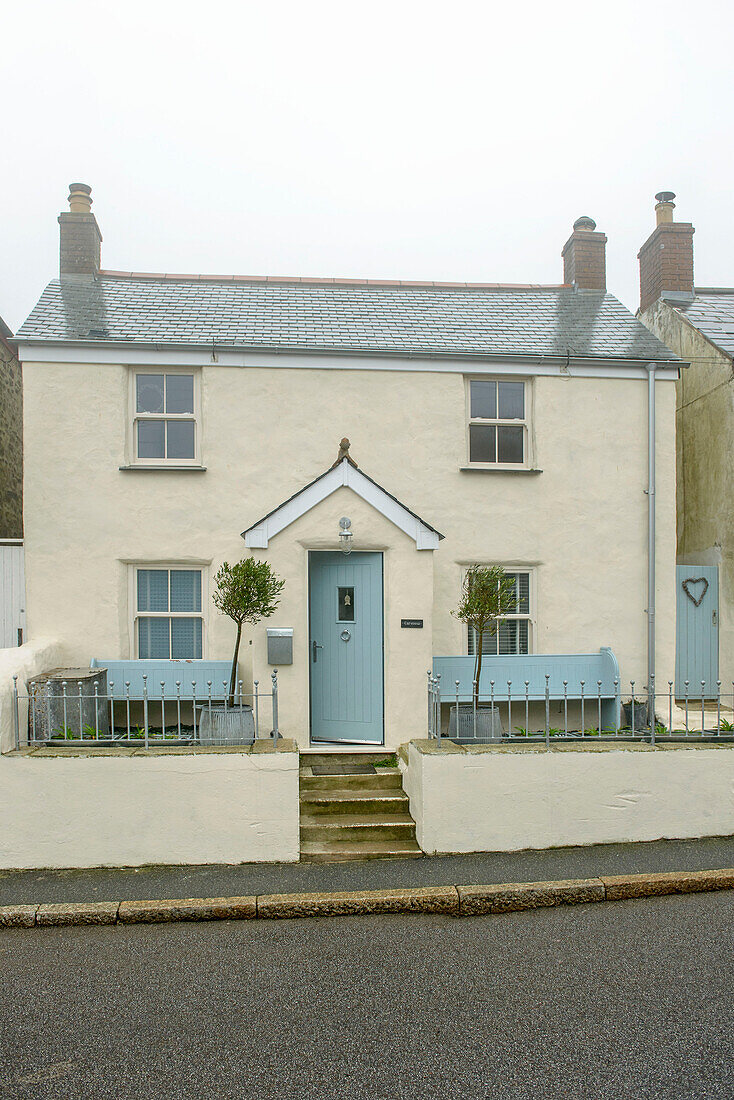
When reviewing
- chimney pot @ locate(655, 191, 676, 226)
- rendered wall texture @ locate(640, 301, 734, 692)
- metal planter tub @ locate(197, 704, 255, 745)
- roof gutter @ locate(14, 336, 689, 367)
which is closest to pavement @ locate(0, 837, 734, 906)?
metal planter tub @ locate(197, 704, 255, 745)

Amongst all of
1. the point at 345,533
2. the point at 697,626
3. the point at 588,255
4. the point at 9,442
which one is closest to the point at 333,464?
the point at 345,533

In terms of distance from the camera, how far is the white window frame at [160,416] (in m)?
10.2

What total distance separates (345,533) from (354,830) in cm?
328

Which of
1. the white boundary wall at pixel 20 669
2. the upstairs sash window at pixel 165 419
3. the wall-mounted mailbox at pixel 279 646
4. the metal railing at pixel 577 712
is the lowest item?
the metal railing at pixel 577 712

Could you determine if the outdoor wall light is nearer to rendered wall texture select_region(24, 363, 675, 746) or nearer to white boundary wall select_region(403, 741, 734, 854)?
rendered wall texture select_region(24, 363, 675, 746)

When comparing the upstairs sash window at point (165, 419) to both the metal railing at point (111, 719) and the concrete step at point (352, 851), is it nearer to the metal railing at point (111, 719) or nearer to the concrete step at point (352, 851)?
the metal railing at point (111, 719)

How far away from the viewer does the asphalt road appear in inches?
154

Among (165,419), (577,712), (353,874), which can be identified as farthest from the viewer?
(577,712)

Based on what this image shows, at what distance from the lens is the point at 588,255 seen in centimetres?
1297

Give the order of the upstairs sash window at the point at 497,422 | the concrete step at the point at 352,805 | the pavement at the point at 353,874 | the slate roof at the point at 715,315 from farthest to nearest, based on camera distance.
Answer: the slate roof at the point at 715,315
the upstairs sash window at the point at 497,422
the concrete step at the point at 352,805
the pavement at the point at 353,874

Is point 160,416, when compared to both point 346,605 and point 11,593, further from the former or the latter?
point 346,605

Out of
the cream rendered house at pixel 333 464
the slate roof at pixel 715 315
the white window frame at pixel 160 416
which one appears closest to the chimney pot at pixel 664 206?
the slate roof at pixel 715 315

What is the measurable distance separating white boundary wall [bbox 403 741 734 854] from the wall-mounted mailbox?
77.4 inches

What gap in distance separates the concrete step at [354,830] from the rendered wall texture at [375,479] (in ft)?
9.08
